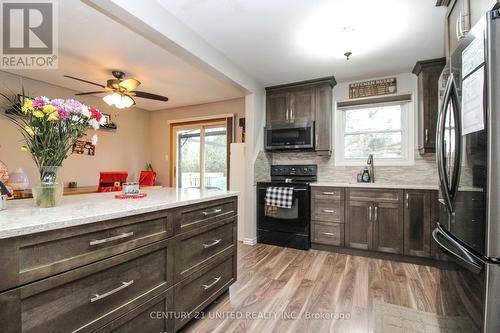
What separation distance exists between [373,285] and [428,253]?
38.9 inches

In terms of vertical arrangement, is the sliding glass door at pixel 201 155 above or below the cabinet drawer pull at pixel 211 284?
above

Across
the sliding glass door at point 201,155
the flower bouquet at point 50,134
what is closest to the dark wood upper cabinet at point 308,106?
the sliding glass door at point 201,155

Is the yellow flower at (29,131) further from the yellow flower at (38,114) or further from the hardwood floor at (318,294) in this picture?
the hardwood floor at (318,294)

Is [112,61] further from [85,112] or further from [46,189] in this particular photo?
[46,189]

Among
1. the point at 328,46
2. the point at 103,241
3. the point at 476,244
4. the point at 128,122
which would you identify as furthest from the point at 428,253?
the point at 128,122

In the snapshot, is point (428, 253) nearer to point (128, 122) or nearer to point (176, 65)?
point (176, 65)

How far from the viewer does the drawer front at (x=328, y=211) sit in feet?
10.5

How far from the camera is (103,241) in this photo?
1.09m

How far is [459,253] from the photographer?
1133 millimetres

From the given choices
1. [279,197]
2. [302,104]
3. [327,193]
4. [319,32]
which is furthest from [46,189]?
[302,104]

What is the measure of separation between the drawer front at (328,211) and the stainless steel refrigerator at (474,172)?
187cm

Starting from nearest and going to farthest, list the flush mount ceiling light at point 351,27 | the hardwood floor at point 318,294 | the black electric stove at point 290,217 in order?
the hardwood floor at point 318,294
the flush mount ceiling light at point 351,27
the black electric stove at point 290,217

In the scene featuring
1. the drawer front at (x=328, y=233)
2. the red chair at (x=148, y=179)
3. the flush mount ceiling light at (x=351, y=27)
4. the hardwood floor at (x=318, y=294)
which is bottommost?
the hardwood floor at (x=318, y=294)

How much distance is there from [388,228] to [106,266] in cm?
303
